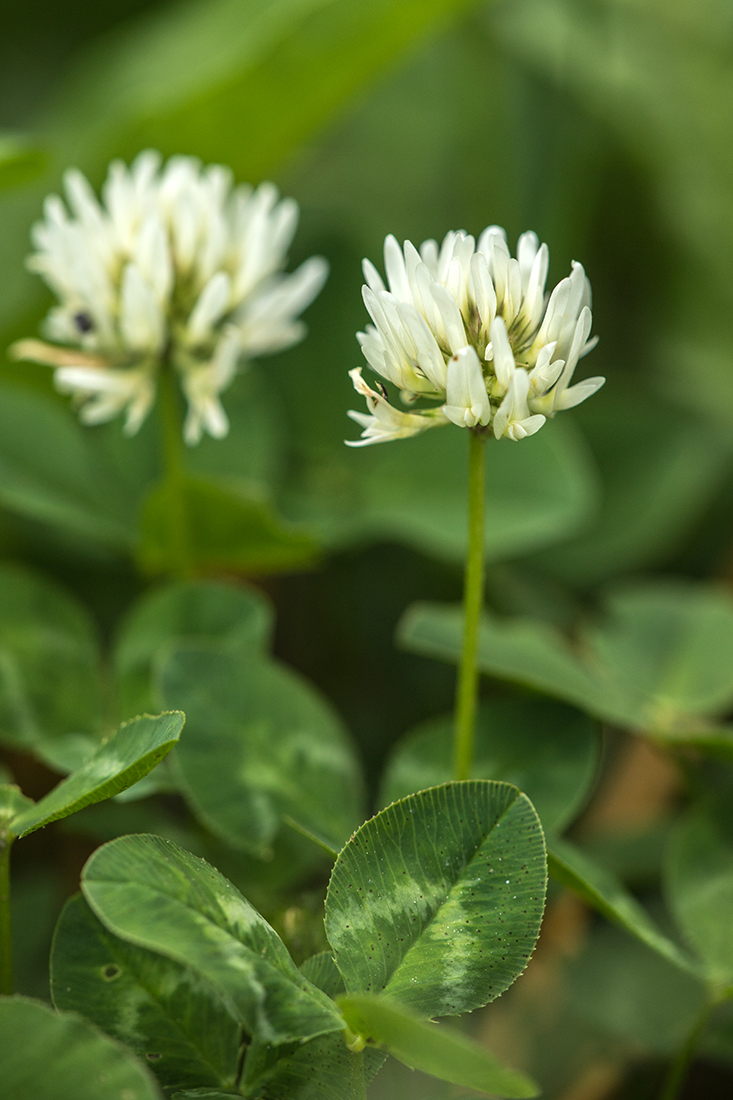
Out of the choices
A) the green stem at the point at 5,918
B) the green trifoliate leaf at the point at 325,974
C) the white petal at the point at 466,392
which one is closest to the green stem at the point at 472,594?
the white petal at the point at 466,392

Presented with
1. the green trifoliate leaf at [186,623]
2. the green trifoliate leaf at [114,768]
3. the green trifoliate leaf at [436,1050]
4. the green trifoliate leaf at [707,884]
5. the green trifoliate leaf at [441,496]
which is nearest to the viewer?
the green trifoliate leaf at [436,1050]

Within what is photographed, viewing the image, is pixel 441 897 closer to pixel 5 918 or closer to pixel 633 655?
pixel 5 918

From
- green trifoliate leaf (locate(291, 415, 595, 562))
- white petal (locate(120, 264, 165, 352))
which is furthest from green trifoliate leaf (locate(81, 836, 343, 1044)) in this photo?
green trifoliate leaf (locate(291, 415, 595, 562))

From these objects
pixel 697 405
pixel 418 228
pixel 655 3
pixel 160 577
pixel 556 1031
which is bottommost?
pixel 556 1031

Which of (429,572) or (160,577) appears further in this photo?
(429,572)

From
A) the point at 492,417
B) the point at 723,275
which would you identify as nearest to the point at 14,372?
the point at 492,417

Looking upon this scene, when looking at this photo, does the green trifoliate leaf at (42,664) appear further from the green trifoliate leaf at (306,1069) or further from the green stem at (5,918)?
the green trifoliate leaf at (306,1069)

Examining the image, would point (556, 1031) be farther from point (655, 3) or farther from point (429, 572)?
point (655, 3)
